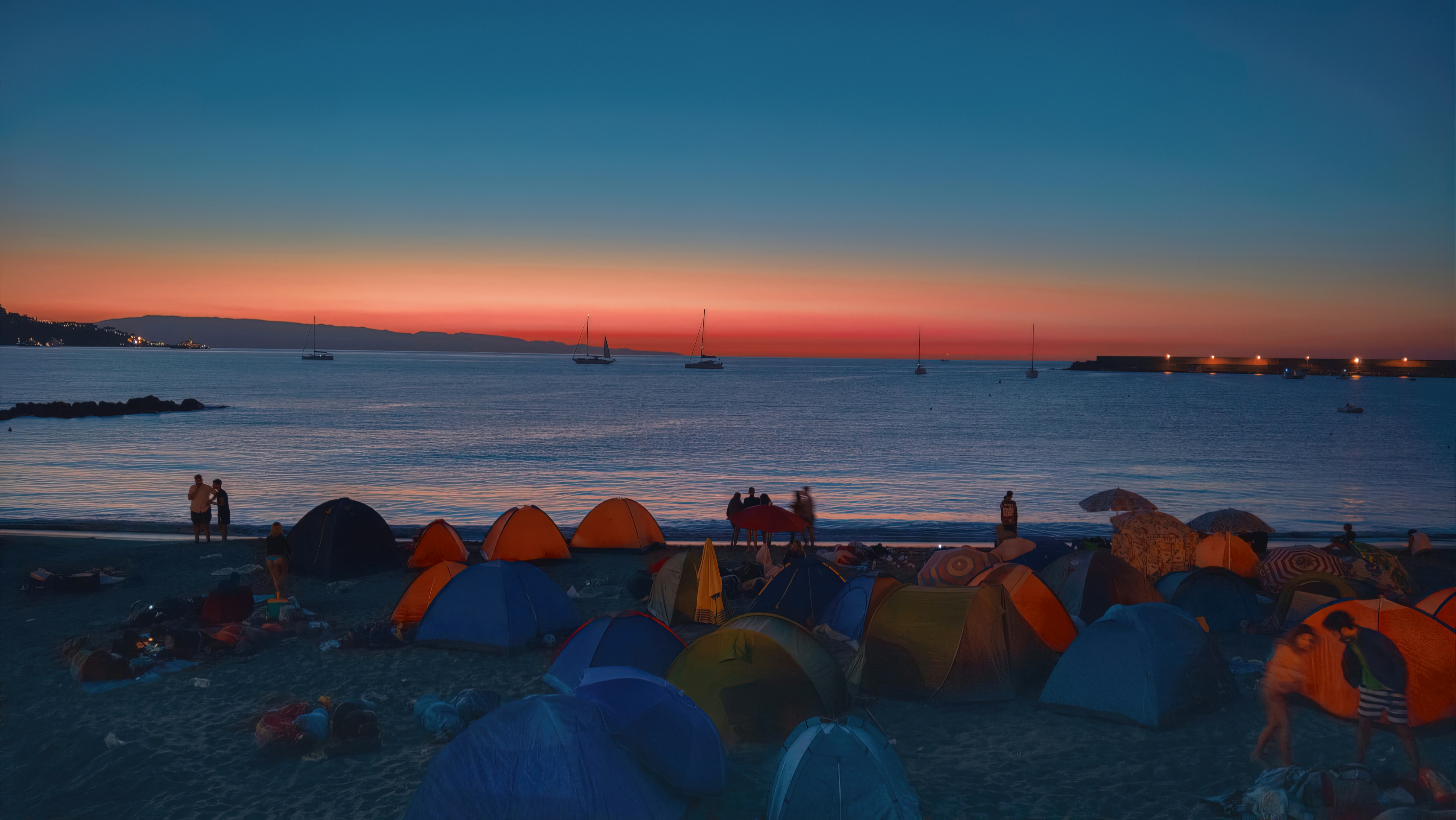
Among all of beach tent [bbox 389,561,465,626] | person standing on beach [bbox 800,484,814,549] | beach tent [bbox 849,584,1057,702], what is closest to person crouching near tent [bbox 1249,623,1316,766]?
beach tent [bbox 849,584,1057,702]

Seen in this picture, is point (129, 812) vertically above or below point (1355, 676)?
below

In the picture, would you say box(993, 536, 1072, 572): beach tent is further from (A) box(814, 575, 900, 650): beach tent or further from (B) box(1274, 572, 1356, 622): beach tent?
(A) box(814, 575, 900, 650): beach tent

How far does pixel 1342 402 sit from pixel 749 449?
315 feet

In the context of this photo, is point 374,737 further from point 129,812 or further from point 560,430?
point 560,430

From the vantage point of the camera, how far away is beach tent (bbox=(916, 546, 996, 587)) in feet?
43.7

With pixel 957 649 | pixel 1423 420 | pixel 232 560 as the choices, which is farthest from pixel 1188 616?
pixel 1423 420

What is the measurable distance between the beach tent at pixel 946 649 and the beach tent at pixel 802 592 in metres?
2.18

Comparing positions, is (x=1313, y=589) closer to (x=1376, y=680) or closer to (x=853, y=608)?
(x=1376, y=680)

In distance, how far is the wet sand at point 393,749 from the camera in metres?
7.62

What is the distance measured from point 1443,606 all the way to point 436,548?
15.7m

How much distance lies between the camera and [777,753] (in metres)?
8.74

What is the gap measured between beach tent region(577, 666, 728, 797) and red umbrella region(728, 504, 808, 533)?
885 cm

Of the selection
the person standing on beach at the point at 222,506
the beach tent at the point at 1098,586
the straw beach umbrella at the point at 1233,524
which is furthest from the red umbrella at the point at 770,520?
the person standing on beach at the point at 222,506

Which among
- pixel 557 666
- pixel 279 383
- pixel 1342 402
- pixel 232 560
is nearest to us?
pixel 557 666
